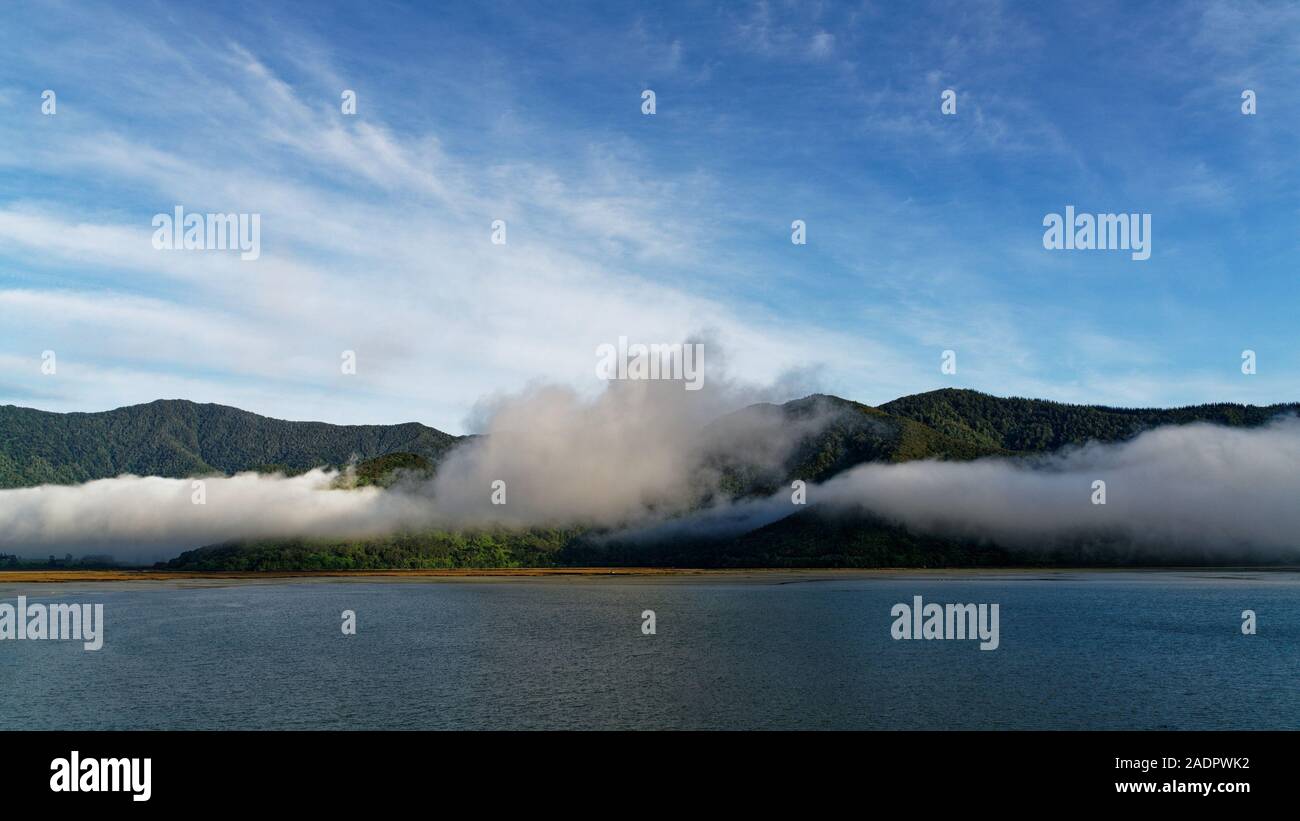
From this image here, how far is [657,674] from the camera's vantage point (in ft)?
254

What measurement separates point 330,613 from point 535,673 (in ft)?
308

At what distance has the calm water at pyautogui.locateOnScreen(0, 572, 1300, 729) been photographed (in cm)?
5925

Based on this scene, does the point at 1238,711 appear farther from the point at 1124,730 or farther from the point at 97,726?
the point at 97,726

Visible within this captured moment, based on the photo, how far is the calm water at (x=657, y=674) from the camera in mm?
59250

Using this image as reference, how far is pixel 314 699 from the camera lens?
65562 millimetres

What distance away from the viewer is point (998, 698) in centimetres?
6444

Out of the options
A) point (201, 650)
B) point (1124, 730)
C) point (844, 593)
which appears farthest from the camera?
point (844, 593)
